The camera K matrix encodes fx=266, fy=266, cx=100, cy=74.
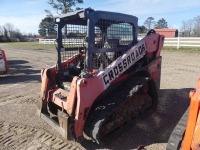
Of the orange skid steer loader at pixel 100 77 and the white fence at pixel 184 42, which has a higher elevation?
the white fence at pixel 184 42

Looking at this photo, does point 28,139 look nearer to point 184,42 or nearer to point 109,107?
point 109,107

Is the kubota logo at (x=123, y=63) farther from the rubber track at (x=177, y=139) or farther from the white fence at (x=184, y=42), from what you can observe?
the white fence at (x=184, y=42)

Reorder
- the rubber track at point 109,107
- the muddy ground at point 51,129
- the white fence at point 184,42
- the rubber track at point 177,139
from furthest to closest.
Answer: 1. the white fence at point 184,42
2. the muddy ground at point 51,129
3. the rubber track at point 109,107
4. the rubber track at point 177,139

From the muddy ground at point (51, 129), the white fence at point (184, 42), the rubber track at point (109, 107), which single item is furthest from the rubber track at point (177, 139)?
the white fence at point (184, 42)

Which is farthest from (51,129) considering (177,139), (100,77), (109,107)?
(177,139)

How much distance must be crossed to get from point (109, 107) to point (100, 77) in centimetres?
49

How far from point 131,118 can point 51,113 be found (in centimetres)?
149

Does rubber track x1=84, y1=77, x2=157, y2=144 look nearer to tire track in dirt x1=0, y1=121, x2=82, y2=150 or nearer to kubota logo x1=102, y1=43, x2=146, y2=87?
kubota logo x1=102, y1=43, x2=146, y2=87

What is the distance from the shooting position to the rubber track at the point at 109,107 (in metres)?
3.96

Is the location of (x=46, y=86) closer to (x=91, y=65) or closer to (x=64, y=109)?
(x=64, y=109)

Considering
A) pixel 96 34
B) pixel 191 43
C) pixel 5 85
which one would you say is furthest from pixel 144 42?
pixel 191 43

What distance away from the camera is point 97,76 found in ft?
13.3

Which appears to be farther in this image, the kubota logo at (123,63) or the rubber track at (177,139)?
the kubota logo at (123,63)

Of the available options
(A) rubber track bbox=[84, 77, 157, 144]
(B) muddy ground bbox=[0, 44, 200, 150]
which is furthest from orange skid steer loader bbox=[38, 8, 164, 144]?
(B) muddy ground bbox=[0, 44, 200, 150]
